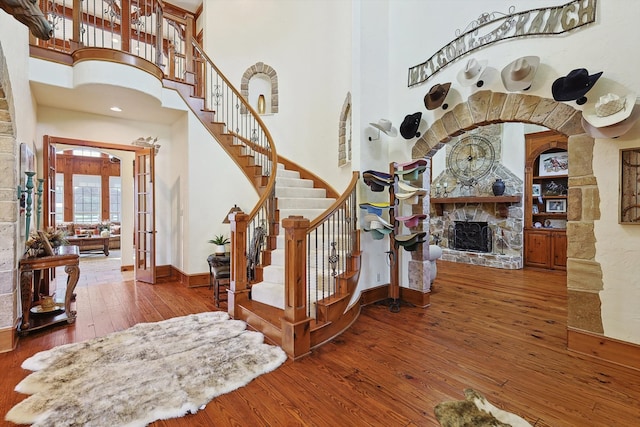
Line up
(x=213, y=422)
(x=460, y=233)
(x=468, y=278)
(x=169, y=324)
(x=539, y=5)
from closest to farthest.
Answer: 1. (x=213, y=422)
2. (x=539, y=5)
3. (x=169, y=324)
4. (x=468, y=278)
5. (x=460, y=233)

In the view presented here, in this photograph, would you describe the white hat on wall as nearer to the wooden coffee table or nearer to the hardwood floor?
the hardwood floor

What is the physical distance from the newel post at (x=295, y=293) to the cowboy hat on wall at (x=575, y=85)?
2.34 metres

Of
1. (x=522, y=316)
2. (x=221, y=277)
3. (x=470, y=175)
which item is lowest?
(x=522, y=316)

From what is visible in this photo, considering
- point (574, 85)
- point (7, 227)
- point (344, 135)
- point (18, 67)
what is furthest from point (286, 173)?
point (574, 85)

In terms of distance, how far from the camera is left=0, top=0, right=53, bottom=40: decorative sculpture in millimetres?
1226

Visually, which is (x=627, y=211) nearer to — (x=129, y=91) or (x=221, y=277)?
(x=221, y=277)

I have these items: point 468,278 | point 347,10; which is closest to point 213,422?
point 468,278

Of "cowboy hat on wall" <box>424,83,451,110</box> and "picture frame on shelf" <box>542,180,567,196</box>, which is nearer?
"cowboy hat on wall" <box>424,83,451,110</box>

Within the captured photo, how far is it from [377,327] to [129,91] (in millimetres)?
4381

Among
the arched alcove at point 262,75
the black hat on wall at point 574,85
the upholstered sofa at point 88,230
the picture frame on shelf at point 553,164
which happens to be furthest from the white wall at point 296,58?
the upholstered sofa at point 88,230

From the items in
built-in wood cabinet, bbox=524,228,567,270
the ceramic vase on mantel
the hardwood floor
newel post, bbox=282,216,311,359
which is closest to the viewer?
the hardwood floor

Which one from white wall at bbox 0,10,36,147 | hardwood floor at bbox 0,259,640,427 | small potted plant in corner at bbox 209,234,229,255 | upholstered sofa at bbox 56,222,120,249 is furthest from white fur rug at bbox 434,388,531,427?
upholstered sofa at bbox 56,222,120,249

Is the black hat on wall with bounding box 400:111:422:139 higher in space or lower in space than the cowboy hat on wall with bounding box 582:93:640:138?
higher

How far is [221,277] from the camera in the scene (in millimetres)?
3750
